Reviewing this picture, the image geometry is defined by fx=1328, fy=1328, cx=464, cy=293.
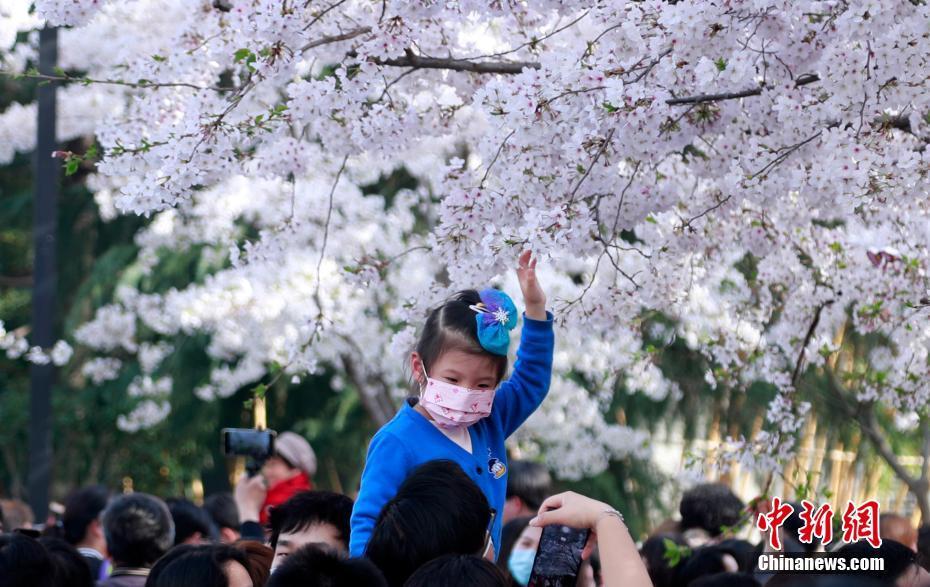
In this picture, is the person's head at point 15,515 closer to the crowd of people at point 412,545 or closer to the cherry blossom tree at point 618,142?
the crowd of people at point 412,545

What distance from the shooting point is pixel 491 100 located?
4.14 metres

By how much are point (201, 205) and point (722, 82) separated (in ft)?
26.5

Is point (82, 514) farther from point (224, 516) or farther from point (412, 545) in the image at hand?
point (412, 545)

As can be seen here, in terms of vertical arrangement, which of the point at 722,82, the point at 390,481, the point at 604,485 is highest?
the point at 722,82

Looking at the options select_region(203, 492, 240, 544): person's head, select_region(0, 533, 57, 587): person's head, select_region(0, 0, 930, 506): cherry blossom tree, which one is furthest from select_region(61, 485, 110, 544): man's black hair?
select_region(0, 533, 57, 587): person's head

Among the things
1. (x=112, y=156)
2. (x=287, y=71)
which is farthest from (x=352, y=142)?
(x=112, y=156)

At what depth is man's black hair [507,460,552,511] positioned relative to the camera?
579cm

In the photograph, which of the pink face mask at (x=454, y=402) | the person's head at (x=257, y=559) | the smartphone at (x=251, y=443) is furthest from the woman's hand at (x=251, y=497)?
the pink face mask at (x=454, y=402)

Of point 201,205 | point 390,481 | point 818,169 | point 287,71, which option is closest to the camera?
point 390,481

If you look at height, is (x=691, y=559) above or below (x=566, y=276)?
below

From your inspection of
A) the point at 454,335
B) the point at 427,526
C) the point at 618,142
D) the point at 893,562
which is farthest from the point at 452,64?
the point at 427,526

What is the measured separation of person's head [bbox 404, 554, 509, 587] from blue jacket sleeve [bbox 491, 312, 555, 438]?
1054 millimetres

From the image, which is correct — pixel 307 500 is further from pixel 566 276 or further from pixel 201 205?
pixel 201 205

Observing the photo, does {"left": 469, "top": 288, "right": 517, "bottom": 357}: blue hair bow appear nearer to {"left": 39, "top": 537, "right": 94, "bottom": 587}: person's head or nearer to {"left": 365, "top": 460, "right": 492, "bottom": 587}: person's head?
{"left": 365, "top": 460, "right": 492, "bottom": 587}: person's head
